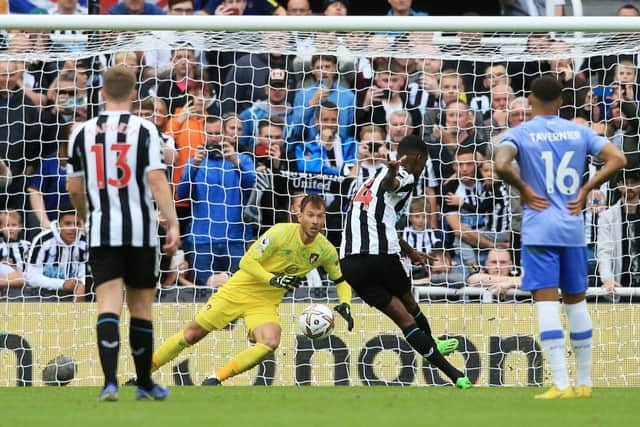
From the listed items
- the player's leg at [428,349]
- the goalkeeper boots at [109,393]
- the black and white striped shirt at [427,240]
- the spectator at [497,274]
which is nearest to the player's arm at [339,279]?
the player's leg at [428,349]

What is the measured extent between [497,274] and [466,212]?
27.6 inches

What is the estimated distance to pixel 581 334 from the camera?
847 cm

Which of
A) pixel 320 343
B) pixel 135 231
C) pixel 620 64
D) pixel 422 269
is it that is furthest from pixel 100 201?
pixel 620 64

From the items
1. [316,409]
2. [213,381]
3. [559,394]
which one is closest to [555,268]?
[559,394]

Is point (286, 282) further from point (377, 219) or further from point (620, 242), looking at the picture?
point (620, 242)

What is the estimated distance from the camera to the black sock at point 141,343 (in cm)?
801

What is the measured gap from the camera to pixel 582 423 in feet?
22.2

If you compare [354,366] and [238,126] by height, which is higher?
[238,126]

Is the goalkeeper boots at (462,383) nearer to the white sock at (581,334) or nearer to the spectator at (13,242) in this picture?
the white sock at (581,334)

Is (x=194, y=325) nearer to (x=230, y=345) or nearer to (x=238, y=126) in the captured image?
(x=230, y=345)

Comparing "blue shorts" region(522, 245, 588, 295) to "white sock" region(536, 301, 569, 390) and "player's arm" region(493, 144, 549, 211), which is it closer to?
"white sock" region(536, 301, 569, 390)

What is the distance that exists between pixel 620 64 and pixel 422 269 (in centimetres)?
292

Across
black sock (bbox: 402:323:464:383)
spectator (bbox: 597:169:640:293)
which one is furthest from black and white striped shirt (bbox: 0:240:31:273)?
spectator (bbox: 597:169:640:293)

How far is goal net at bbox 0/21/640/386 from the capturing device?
1230 centimetres
